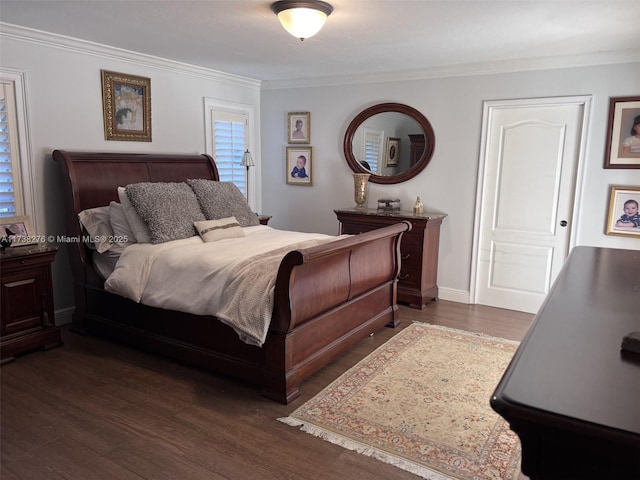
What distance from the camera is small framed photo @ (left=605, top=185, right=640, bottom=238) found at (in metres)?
4.04

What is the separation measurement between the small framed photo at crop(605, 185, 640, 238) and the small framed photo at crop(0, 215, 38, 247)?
4.78 metres

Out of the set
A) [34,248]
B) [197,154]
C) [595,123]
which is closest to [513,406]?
[34,248]

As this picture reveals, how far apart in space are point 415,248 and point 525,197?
1162 mm

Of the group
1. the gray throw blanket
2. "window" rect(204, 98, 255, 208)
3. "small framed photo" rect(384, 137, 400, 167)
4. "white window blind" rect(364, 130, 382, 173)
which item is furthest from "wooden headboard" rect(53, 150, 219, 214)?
"small framed photo" rect(384, 137, 400, 167)

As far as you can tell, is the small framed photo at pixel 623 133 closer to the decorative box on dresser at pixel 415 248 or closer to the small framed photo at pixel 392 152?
the decorative box on dresser at pixel 415 248

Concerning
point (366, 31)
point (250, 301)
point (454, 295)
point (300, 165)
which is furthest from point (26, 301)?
point (454, 295)

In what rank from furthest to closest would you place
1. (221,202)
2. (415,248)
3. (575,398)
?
(415,248) → (221,202) → (575,398)

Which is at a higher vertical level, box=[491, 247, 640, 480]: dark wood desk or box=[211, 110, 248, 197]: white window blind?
box=[211, 110, 248, 197]: white window blind

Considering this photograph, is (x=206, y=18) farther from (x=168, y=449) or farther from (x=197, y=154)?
(x=168, y=449)

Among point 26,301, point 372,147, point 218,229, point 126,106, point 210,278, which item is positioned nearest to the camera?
point 210,278

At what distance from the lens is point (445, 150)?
191 inches

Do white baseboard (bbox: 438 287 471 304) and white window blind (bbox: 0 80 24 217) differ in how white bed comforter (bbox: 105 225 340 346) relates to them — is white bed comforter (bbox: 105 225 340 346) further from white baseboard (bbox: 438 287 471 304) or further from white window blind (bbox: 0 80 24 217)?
white baseboard (bbox: 438 287 471 304)

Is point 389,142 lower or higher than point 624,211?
higher

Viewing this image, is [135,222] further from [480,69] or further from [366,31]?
[480,69]
